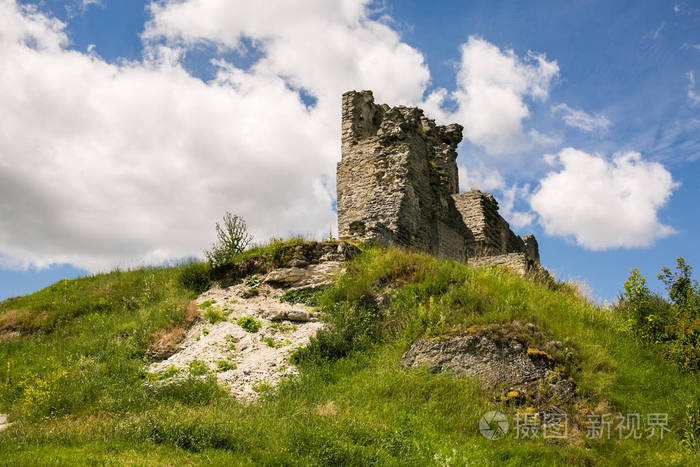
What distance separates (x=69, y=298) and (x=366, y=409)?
11.7 meters

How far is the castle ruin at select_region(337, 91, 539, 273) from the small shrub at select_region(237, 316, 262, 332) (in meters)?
4.46

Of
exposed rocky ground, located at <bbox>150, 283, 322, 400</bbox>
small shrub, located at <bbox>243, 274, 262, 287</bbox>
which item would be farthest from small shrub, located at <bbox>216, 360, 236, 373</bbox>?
small shrub, located at <bbox>243, 274, 262, 287</bbox>

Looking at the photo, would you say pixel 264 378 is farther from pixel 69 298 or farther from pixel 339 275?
pixel 69 298

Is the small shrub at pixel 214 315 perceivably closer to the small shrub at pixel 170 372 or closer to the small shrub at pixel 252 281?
the small shrub at pixel 252 281

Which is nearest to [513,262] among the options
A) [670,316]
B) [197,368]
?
[670,316]

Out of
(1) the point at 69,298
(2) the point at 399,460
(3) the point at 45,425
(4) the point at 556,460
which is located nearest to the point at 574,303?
(4) the point at 556,460

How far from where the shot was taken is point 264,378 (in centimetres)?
902

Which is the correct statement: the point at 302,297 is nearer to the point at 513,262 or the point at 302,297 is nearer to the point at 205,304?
the point at 205,304

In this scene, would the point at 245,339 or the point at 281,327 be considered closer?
the point at 245,339

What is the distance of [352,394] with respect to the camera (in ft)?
25.3

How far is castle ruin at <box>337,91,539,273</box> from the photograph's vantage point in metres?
16.8
